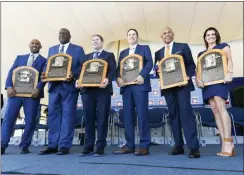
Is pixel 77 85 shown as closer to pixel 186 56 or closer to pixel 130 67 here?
pixel 130 67

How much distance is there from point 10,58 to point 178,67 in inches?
320

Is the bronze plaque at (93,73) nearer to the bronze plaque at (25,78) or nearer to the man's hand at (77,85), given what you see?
the man's hand at (77,85)

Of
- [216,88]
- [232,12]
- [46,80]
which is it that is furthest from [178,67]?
[232,12]

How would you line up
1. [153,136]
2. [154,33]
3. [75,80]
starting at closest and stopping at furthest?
1. [75,80]
2. [153,136]
3. [154,33]

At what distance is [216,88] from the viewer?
254cm

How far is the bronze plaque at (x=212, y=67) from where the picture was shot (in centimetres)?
250

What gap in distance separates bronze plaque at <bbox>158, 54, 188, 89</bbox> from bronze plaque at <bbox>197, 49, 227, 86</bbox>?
0.74ft

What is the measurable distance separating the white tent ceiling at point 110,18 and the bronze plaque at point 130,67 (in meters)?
5.47

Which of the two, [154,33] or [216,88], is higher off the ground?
[154,33]

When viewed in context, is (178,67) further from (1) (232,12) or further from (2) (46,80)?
(1) (232,12)

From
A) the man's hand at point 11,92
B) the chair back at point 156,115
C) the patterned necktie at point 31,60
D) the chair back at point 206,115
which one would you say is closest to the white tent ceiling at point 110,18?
the chair back at point 156,115

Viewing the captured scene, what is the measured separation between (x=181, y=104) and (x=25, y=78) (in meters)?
1.88

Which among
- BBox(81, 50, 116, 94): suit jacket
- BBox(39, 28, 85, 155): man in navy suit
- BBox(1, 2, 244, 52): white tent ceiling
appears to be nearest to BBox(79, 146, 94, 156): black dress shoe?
BBox(39, 28, 85, 155): man in navy suit

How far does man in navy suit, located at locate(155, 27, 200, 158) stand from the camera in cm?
251
